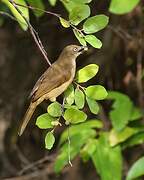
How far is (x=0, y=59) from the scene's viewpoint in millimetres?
5145

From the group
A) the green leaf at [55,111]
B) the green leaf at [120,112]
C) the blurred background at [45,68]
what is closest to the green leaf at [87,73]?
the green leaf at [55,111]

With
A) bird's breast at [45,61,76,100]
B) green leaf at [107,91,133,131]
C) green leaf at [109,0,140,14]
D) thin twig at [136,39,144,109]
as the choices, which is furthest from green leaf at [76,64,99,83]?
thin twig at [136,39,144,109]

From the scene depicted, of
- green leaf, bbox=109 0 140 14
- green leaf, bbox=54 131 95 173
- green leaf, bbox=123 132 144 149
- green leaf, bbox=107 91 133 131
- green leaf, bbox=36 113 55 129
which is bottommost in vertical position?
green leaf, bbox=123 132 144 149

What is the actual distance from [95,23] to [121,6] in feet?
3.49

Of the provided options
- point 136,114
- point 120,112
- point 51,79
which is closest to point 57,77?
point 51,79

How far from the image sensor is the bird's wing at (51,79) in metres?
2.23

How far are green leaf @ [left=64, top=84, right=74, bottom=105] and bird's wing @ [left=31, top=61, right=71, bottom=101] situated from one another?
1.8 inches

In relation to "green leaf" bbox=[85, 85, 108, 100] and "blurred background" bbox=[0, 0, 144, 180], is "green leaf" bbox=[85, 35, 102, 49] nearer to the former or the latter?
"green leaf" bbox=[85, 85, 108, 100]

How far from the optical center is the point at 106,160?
3355 millimetres

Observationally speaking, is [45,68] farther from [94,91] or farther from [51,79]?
[94,91]

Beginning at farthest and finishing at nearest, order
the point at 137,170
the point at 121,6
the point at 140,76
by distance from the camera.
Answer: the point at 140,76, the point at 137,170, the point at 121,6

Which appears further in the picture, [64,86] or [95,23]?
[64,86]

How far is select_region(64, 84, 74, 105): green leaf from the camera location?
6.73 ft

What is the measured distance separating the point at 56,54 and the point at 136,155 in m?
1.01
